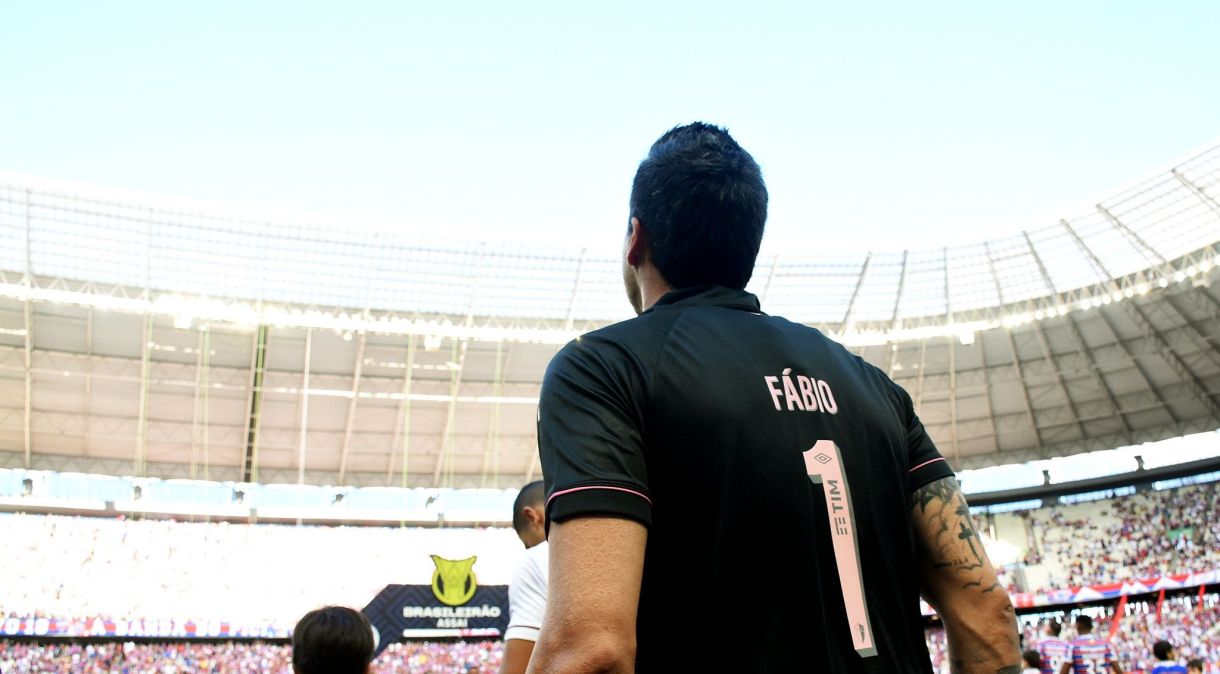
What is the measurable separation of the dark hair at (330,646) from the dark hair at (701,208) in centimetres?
214

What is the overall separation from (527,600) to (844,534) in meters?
3.12

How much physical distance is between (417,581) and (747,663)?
116ft

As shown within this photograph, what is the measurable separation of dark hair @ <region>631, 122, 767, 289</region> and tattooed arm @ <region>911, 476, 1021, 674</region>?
0.61 m

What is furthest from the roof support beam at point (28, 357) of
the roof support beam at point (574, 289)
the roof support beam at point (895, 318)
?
the roof support beam at point (895, 318)

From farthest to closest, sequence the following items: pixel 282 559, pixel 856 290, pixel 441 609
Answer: pixel 282 559, pixel 856 290, pixel 441 609

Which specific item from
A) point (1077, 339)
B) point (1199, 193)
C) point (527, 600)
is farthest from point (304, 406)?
point (527, 600)

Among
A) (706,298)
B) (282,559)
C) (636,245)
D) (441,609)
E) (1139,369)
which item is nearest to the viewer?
(706,298)

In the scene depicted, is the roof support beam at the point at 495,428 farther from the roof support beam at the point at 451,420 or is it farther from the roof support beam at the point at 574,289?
the roof support beam at the point at 574,289

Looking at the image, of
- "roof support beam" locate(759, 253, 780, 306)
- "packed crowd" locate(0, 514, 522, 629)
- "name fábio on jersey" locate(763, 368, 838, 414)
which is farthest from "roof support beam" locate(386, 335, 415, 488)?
"name fábio on jersey" locate(763, 368, 838, 414)

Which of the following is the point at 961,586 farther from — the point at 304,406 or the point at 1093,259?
the point at 304,406

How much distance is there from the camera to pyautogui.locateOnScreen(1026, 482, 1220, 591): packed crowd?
115 feet

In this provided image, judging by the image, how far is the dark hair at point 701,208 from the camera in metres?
1.80

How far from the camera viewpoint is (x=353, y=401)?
33.9 m

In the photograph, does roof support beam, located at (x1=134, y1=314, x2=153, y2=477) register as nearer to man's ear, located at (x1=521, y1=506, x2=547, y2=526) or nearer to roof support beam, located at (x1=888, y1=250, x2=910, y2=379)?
roof support beam, located at (x1=888, y1=250, x2=910, y2=379)
